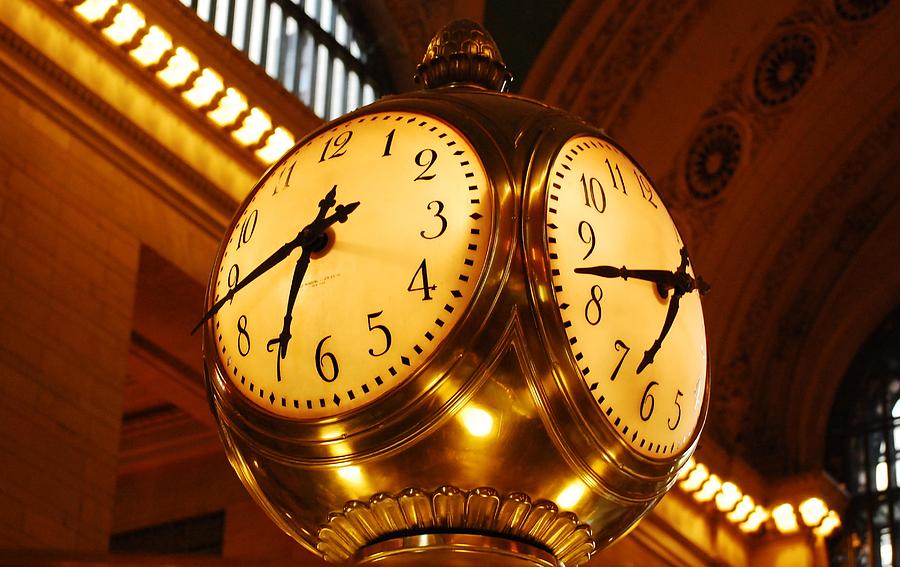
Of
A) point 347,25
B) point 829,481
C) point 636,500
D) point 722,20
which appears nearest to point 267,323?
point 636,500

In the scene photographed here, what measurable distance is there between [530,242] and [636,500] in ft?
0.85

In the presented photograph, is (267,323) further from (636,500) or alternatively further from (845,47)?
(845,47)

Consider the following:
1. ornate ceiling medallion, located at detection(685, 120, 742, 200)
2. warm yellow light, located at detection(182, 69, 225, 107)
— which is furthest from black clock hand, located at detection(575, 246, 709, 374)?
ornate ceiling medallion, located at detection(685, 120, 742, 200)

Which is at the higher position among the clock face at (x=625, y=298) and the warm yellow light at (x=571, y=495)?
the clock face at (x=625, y=298)

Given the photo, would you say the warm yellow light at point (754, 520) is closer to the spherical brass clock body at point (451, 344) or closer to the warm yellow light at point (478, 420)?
the spherical brass clock body at point (451, 344)

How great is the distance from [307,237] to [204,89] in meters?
6.07

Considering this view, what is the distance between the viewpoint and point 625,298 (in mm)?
1334

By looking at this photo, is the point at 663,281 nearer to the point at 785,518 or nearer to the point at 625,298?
the point at 625,298

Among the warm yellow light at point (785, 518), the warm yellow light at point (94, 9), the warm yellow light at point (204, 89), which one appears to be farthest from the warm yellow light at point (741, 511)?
the warm yellow light at point (94, 9)

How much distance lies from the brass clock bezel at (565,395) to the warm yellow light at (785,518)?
10.2 meters

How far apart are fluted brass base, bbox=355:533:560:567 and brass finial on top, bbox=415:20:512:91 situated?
49cm

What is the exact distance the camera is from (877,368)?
468 inches

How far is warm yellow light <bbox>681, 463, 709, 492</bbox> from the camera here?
1050 centimetres

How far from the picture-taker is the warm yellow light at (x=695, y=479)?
1050cm
